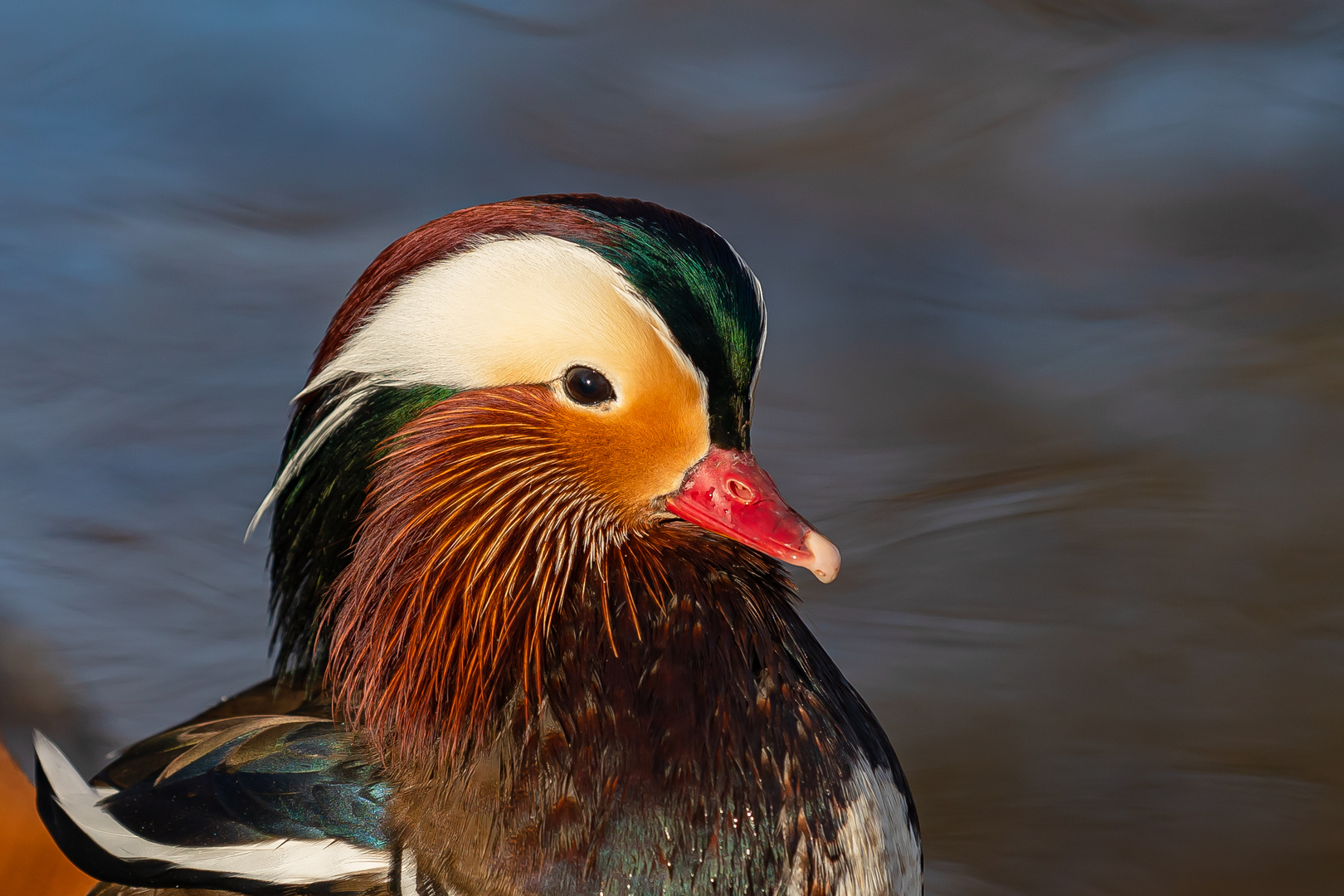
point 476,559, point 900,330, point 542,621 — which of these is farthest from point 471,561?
point 900,330

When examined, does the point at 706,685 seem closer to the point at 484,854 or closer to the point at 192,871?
the point at 484,854

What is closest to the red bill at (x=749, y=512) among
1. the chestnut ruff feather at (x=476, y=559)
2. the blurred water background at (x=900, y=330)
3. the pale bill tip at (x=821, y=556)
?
the pale bill tip at (x=821, y=556)

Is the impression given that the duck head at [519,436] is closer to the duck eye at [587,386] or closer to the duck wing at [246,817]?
the duck eye at [587,386]

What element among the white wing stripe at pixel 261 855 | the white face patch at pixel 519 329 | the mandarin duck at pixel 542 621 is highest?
the white face patch at pixel 519 329

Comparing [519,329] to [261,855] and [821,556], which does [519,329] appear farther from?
[261,855]

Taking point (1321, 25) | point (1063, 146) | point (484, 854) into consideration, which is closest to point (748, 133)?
point (1063, 146)

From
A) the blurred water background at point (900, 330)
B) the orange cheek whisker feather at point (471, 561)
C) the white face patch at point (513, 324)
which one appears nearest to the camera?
the white face patch at point (513, 324)

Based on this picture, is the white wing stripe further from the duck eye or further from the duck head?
the duck eye
